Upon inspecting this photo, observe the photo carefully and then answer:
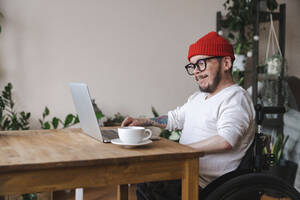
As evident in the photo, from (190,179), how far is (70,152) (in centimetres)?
43

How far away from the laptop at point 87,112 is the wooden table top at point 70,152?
A: 0.12ft

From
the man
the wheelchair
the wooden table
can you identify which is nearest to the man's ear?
the man

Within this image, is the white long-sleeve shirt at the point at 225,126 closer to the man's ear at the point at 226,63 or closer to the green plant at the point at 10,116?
the man's ear at the point at 226,63

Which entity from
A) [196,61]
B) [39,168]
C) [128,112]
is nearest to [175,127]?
[196,61]

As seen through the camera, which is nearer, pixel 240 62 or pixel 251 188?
pixel 251 188

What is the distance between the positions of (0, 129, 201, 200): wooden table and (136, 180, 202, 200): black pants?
29cm

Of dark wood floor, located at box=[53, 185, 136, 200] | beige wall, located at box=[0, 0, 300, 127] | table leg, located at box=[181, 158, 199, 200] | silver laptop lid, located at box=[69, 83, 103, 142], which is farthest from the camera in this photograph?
beige wall, located at box=[0, 0, 300, 127]

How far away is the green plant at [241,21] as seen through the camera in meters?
3.21

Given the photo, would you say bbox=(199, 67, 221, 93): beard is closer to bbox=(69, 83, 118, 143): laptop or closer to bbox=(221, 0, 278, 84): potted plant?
bbox=(69, 83, 118, 143): laptop

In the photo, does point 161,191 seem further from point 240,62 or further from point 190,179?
point 240,62

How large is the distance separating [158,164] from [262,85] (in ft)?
8.17

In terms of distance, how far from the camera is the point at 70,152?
1079 mm

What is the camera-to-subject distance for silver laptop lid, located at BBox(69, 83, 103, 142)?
3.97 ft

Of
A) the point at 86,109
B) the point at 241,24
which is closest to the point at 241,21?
the point at 241,24
